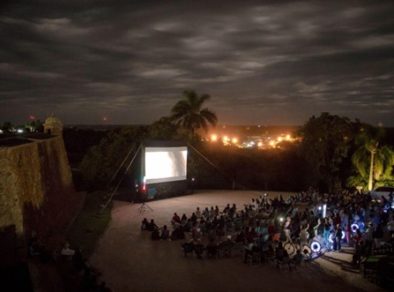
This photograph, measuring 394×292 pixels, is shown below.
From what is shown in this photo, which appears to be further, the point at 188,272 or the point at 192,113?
the point at 192,113

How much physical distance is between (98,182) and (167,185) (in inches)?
304

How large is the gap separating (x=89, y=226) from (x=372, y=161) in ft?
70.9

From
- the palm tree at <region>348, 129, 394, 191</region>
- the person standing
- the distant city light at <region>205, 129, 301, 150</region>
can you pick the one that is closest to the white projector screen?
the distant city light at <region>205, 129, 301, 150</region>

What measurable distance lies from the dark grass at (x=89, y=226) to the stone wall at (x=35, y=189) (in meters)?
0.73

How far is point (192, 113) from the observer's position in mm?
42750

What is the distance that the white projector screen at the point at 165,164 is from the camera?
29.3 m

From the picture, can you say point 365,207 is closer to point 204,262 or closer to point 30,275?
point 204,262

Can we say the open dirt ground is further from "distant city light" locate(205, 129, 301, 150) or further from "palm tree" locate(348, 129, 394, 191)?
"distant city light" locate(205, 129, 301, 150)

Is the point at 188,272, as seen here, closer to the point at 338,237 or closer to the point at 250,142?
the point at 338,237

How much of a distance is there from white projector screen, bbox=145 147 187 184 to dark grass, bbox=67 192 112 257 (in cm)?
398

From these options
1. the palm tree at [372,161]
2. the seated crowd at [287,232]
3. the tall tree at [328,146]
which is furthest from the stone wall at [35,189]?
the palm tree at [372,161]

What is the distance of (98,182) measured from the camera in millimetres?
35438

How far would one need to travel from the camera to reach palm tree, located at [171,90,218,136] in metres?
42.3

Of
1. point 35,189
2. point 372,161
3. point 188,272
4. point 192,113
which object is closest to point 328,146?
point 372,161
